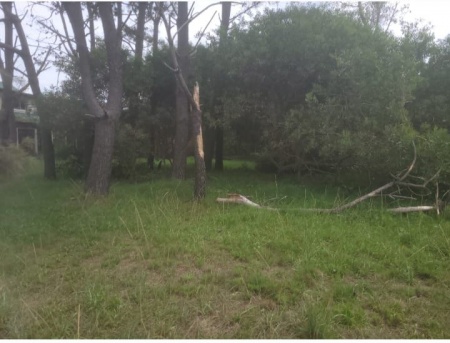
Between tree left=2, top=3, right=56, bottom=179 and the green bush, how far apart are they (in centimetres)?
132

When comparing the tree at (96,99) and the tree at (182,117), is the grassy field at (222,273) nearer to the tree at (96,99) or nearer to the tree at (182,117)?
the tree at (96,99)

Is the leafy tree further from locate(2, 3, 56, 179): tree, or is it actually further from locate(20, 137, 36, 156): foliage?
locate(20, 137, 36, 156): foliage

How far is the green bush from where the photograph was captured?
8250mm

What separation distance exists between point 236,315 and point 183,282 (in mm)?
722

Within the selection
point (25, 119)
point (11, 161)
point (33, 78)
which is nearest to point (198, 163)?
point (11, 161)

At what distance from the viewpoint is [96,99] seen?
7.32 meters

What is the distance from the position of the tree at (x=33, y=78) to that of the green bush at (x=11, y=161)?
4.33ft

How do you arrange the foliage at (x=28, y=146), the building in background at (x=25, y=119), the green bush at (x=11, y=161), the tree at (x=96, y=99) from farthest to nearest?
1. the building in background at (x=25, y=119)
2. the foliage at (x=28, y=146)
3. the green bush at (x=11, y=161)
4. the tree at (x=96, y=99)

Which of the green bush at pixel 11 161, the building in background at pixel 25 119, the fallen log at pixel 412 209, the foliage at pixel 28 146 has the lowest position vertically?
the fallen log at pixel 412 209

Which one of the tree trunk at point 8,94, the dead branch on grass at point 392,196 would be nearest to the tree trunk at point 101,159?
the dead branch on grass at point 392,196

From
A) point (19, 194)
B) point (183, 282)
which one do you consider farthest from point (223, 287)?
point (19, 194)

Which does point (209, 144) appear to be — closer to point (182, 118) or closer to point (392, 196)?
point (182, 118)

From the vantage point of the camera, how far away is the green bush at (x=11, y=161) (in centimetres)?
825

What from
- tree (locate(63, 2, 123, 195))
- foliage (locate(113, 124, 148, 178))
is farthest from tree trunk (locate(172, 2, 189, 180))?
tree (locate(63, 2, 123, 195))
